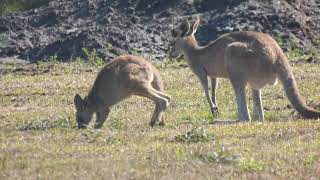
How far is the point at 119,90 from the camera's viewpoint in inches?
546

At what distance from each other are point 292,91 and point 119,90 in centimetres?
255

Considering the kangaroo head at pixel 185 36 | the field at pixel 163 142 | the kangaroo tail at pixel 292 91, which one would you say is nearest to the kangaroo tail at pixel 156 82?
the field at pixel 163 142

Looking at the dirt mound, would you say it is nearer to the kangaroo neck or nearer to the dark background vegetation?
the dark background vegetation

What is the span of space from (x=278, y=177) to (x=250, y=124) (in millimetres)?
Answer: 3832

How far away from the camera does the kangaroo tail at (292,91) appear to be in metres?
13.0

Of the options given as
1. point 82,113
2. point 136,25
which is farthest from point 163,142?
point 136,25

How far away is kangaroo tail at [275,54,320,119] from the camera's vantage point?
512 inches

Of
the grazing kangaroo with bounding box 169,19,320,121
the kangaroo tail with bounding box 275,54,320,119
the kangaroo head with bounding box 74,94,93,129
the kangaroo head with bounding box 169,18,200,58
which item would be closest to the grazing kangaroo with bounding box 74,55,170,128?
the kangaroo head with bounding box 74,94,93,129

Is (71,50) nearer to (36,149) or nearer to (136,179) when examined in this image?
(36,149)

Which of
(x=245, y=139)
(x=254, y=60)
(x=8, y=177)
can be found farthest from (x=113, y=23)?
(x=8, y=177)

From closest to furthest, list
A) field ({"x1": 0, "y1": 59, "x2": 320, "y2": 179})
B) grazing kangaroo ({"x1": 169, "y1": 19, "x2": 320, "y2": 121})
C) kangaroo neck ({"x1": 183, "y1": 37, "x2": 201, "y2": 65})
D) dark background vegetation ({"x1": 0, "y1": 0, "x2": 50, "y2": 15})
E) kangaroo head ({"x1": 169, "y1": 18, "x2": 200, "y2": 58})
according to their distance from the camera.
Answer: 1. field ({"x1": 0, "y1": 59, "x2": 320, "y2": 179})
2. grazing kangaroo ({"x1": 169, "y1": 19, "x2": 320, "y2": 121})
3. kangaroo neck ({"x1": 183, "y1": 37, "x2": 201, "y2": 65})
4. kangaroo head ({"x1": 169, "y1": 18, "x2": 200, "y2": 58})
5. dark background vegetation ({"x1": 0, "y1": 0, "x2": 50, "y2": 15})

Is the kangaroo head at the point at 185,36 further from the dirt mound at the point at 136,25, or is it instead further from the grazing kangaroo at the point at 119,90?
the dirt mound at the point at 136,25

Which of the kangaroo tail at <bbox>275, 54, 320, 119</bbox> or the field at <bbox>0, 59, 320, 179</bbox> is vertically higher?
the kangaroo tail at <bbox>275, 54, 320, 119</bbox>

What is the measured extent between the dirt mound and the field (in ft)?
30.6
